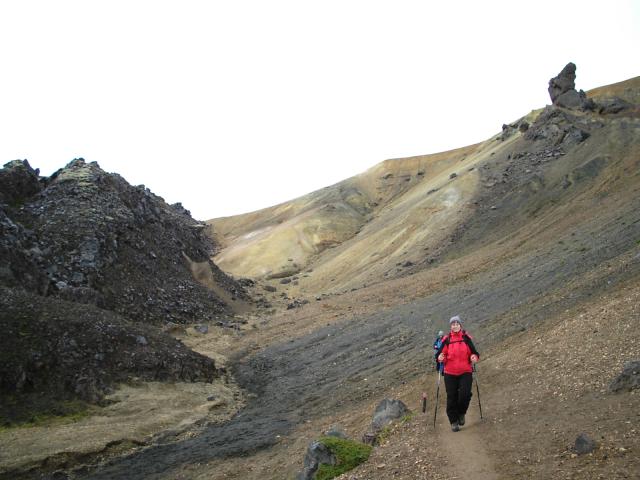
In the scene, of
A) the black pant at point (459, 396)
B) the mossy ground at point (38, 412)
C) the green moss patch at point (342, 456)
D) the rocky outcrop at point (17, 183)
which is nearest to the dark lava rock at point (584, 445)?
the black pant at point (459, 396)

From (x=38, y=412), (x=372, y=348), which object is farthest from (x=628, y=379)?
(x=38, y=412)

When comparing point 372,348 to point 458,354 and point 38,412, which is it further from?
point 458,354

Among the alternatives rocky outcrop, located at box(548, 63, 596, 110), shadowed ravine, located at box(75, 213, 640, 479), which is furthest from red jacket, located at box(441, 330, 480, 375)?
rocky outcrop, located at box(548, 63, 596, 110)

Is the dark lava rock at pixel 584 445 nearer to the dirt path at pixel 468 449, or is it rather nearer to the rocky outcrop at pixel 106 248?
the dirt path at pixel 468 449

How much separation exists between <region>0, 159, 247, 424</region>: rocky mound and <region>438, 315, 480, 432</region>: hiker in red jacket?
13.6 meters

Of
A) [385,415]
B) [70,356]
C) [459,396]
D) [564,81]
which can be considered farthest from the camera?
[564,81]

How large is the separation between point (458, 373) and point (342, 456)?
2560mm

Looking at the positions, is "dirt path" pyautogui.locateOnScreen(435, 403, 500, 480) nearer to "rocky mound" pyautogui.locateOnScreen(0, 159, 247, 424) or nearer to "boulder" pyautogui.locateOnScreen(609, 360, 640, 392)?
"boulder" pyautogui.locateOnScreen(609, 360, 640, 392)

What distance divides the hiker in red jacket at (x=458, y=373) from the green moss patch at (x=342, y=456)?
1704mm

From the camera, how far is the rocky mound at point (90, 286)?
19.3 m

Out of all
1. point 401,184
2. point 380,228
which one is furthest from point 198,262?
point 401,184

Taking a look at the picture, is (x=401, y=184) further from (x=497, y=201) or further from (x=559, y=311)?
(x=559, y=311)

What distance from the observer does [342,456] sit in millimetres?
9750

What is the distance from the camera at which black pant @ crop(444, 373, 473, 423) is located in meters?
9.72
